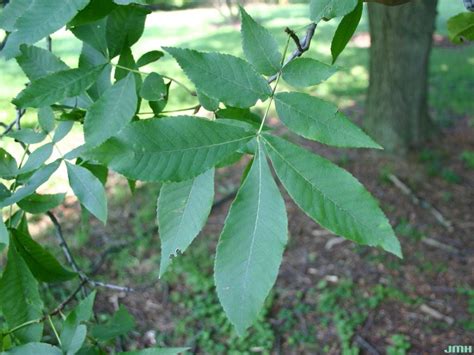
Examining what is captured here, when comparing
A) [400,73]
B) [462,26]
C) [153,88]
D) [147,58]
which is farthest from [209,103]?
[400,73]

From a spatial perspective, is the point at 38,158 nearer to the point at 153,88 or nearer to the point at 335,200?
the point at 153,88

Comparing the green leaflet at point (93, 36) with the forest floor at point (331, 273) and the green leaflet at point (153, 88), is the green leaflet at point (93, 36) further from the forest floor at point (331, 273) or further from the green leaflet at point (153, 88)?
the forest floor at point (331, 273)

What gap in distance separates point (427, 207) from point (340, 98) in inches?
93.3

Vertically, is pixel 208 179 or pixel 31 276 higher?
pixel 208 179

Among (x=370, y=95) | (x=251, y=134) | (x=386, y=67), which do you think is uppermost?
(x=251, y=134)

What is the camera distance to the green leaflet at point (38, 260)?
0.98m

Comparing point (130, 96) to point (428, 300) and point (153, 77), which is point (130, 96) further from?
point (428, 300)

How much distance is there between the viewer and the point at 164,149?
2.09 feet

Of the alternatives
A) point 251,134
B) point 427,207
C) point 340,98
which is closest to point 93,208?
point 251,134

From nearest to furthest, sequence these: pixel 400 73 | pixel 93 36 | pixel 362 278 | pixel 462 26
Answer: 1. pixel 93 36
2. pixel 462 26
3. pixel 362 278
4. pixel 400 73

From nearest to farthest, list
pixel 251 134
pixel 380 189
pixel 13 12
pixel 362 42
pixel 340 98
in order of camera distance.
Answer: pixel 251 134
pixel 13 12
pixel 380 189
pixel 340 98
pixel 362 42

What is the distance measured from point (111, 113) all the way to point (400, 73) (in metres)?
3.09

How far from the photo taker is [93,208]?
2.92 ft

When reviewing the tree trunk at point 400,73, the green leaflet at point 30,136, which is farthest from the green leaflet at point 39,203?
the tree trunk at point 400,73
